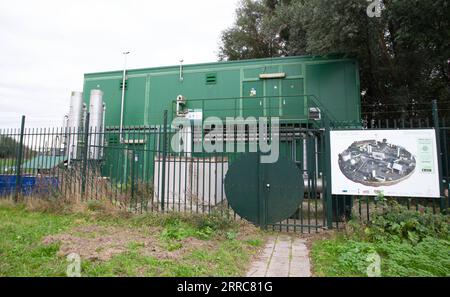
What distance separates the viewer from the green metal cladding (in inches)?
506

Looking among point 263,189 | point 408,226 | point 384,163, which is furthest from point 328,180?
point 408,226

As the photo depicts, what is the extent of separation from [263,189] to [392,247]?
2.68 m

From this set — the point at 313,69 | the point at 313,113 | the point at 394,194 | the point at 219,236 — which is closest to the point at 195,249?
the point at 219,236

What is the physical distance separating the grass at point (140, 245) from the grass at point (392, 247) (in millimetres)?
1306

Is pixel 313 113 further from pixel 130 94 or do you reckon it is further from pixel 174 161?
pixel 130 94

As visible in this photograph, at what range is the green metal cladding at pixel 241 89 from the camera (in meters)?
12.9

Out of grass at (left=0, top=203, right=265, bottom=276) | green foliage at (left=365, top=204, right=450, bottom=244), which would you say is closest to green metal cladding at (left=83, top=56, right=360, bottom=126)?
grass at (left=0, top=203, right=265, bottom=276)

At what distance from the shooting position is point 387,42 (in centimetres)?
1490

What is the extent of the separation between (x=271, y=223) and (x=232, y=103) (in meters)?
8.49

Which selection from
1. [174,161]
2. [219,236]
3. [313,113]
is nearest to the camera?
[219,236]

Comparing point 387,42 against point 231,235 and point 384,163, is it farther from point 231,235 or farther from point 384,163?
point 231,235

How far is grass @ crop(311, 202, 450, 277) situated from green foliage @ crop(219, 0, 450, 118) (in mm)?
9151

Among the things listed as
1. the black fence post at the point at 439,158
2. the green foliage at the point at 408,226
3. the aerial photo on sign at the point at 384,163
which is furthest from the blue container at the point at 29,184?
the black fence post at the point at 439,158

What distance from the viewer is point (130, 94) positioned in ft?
52.4
